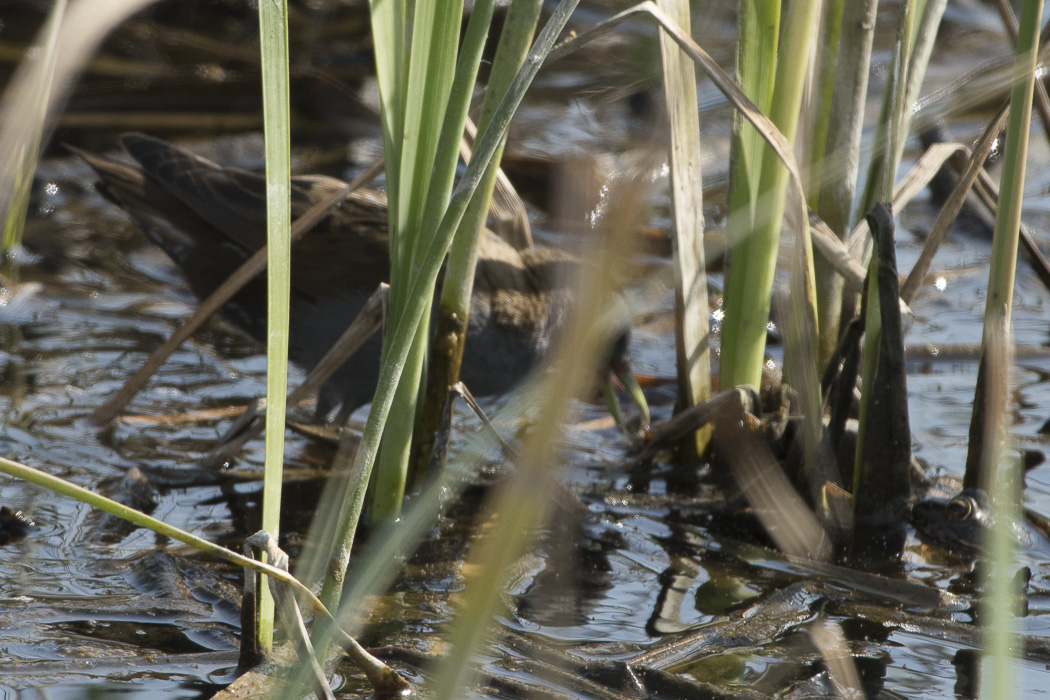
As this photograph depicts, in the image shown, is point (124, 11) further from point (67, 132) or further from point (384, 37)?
point (67, 132)

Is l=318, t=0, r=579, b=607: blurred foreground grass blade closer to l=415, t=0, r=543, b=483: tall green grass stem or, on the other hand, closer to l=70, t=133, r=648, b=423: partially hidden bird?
l=415, t=0, r=543, b=483: tall green grass stem

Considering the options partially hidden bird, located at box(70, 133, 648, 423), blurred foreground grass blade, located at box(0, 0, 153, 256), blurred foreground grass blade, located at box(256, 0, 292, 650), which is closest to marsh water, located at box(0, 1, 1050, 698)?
partially hidden bird, located at box(70, 133, 648, 423)

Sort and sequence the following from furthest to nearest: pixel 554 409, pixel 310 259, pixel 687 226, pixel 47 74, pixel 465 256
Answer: pixel 310 259
pixel 687 226
pixel 465 256
pixel 47 74
pixel 554 409

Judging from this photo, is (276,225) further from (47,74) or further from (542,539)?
(542,539)

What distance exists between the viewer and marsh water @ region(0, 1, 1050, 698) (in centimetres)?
158

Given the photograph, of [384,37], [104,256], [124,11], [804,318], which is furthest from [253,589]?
[104,256]

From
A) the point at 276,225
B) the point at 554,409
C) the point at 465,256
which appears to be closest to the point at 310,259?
the point at 465,256

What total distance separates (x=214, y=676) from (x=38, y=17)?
5.43 metres

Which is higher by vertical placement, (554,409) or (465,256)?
(465,256)

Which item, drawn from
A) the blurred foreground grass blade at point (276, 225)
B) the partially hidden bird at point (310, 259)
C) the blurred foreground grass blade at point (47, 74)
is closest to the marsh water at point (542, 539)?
the partially hidden bird at point (310, 259)

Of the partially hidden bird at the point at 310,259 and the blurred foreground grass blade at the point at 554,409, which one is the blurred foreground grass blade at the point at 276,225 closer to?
the blurred foreground grass blade at the point at 554,409

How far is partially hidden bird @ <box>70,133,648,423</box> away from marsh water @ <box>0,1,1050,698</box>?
8.0 inches

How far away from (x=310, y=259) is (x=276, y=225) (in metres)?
1.83

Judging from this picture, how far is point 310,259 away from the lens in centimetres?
318
